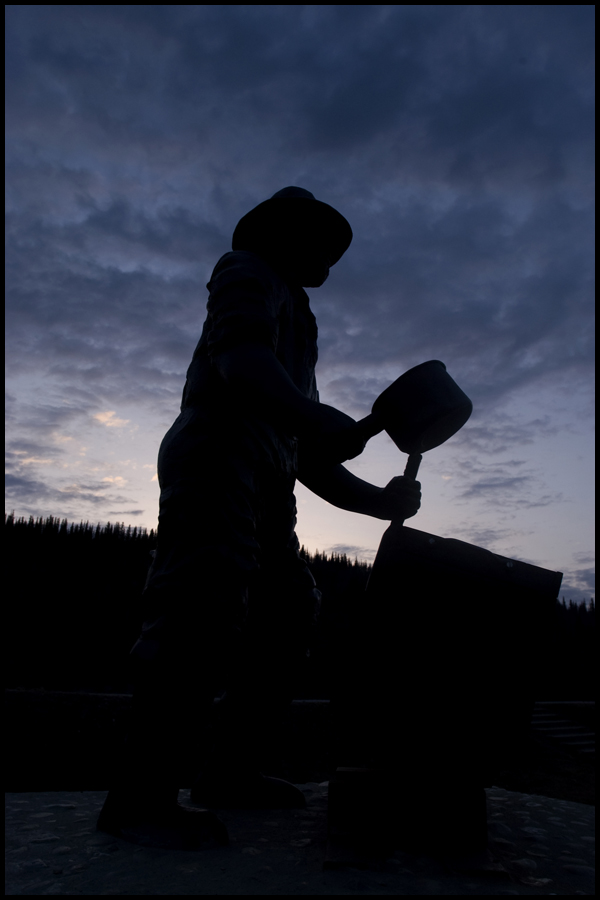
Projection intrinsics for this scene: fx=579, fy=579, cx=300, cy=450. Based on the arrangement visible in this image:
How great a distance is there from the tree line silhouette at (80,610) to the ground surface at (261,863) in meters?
2.25

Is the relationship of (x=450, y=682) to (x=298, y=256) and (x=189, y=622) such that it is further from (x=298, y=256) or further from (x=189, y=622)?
(x=298, y=256)

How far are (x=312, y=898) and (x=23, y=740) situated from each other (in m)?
3.10

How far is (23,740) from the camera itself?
3867mm

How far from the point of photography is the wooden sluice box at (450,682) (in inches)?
76.1

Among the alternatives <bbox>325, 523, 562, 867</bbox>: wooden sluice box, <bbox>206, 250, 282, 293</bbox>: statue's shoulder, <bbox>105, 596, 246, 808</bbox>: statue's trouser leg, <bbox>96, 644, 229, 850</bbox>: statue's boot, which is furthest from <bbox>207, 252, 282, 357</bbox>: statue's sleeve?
<bbox>96, 644, 229, 850</bbox>: statue's boot

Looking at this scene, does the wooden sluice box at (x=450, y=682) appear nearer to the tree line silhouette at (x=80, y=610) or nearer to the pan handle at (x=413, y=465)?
the pan handle at (x=413, y=465)

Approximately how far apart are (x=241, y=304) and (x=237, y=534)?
857mm

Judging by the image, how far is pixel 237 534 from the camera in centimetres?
211

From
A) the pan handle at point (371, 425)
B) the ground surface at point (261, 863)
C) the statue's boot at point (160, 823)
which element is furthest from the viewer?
the pan handle at point (371, 425)

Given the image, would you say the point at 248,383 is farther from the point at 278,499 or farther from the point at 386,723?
the point at 386,723

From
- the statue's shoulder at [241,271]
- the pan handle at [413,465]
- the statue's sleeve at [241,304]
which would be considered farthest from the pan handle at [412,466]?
the statue's shoulder at [241,271]

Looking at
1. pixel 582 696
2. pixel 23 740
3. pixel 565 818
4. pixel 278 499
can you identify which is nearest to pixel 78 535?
pixel 23 740

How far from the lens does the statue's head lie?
8.53 ft

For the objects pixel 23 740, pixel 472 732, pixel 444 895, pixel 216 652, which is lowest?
pixel 23 740
